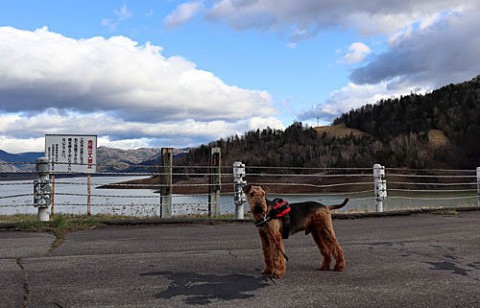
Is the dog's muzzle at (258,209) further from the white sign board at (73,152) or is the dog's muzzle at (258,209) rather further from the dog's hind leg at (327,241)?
the white sign board at (73,152)

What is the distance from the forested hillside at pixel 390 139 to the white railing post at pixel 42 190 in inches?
2093

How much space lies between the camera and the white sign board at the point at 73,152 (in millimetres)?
11625

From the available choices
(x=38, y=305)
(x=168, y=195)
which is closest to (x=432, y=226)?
(x=168, y=195)

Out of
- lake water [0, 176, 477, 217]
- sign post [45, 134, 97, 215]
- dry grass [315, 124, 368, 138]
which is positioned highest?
dry grass [315, 124, 368, 138]

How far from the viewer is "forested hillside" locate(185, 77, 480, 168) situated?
266ft

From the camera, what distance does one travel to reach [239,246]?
275 inches

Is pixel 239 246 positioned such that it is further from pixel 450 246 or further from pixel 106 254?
pixel 450 246

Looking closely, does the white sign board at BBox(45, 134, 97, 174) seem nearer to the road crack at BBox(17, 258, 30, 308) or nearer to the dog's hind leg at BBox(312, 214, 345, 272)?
the road crack at BBox(17, 258, 30, 308)

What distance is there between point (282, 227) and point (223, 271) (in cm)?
101

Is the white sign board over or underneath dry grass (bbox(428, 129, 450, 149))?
underneath

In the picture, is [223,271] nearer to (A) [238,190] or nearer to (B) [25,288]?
(B) [25,288]

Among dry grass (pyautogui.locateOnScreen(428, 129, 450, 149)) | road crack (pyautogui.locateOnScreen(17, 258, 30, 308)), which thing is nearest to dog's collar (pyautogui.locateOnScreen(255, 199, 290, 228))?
road crack (pyautogui.locateOnScreen(17, 258, 30, 308))

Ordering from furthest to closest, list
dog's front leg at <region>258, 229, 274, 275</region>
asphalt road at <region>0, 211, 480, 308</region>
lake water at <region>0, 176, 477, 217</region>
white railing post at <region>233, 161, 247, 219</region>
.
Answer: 1. lake water at <region>0, 176, 477, 217</region>
2. white railing post at <region>233, 161, 247, 219</region>
3. dog's front leg at <region>258, 229, 274, 275</region>
4. asphalt road at <region>0, 211, 480, 308</region>

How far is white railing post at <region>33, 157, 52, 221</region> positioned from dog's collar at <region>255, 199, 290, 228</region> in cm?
649
